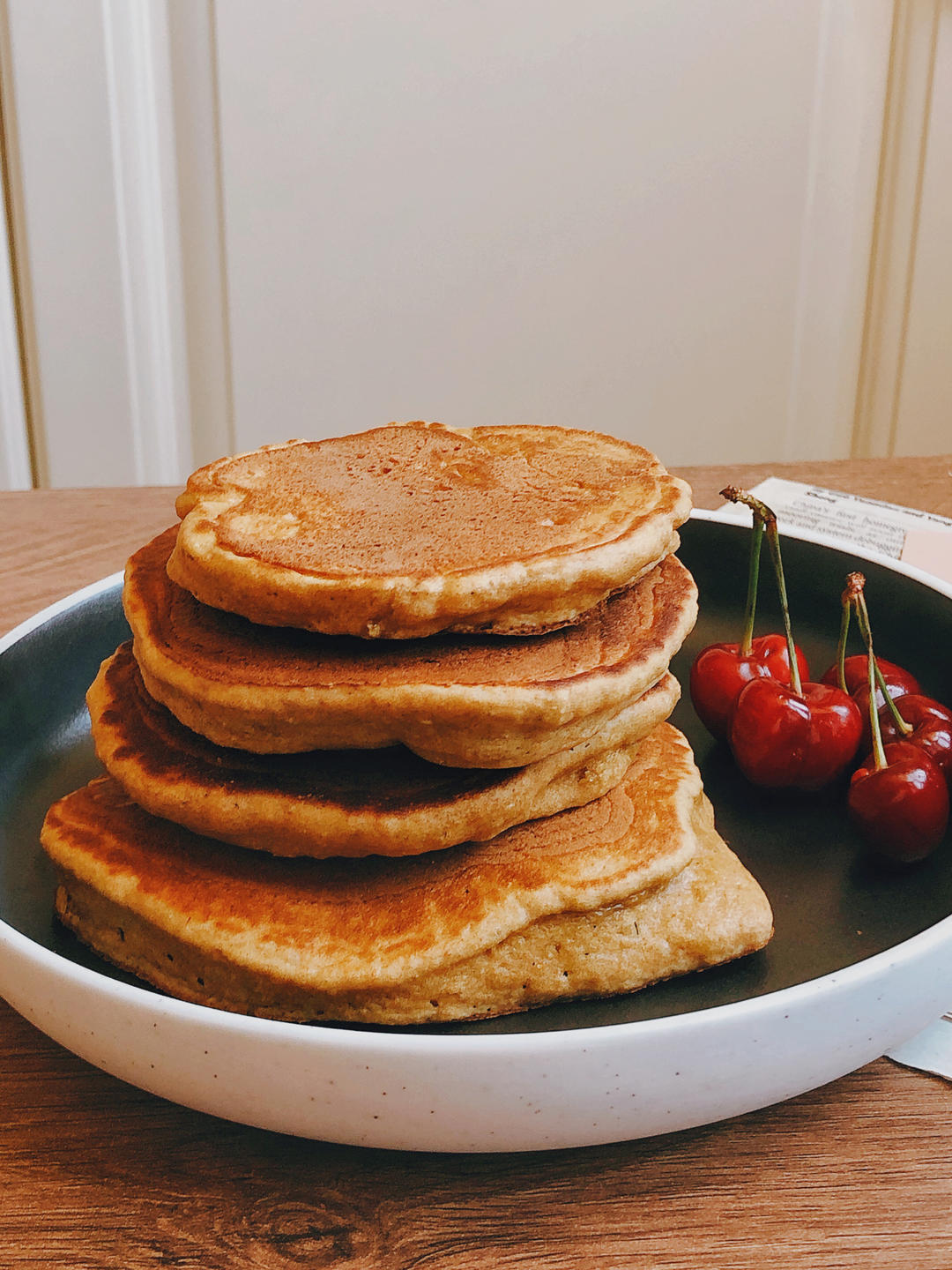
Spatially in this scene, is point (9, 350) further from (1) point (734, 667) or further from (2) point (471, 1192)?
(2) point (471, 1192)

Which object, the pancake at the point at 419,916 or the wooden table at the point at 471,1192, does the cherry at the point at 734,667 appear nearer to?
the pancake at the point at 419,916

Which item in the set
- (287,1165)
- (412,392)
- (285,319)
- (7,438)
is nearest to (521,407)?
(412,392)

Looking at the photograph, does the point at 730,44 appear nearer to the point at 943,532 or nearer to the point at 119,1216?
the point at 943,532

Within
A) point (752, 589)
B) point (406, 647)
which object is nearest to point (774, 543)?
point (752, 589)

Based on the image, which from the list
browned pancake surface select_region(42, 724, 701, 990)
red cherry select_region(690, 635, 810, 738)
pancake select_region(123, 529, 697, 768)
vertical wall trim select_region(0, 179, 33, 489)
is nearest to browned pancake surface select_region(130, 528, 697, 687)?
pancake select_region(123, 529, 697, 768)

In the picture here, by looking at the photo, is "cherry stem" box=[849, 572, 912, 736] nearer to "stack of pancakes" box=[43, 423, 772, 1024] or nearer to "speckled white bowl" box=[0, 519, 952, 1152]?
"stack of pancakes" box=[43, 423, 772, 1024]
